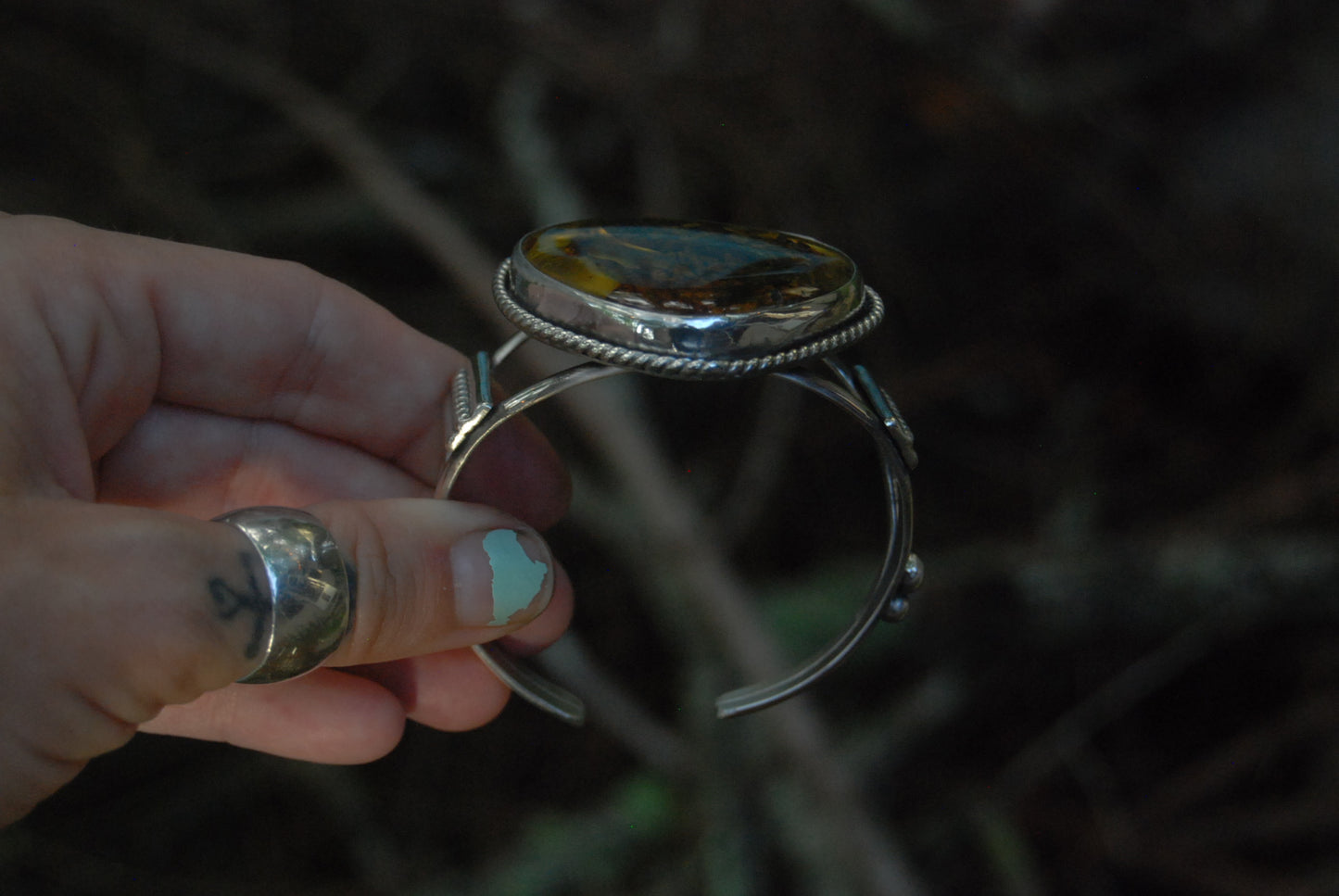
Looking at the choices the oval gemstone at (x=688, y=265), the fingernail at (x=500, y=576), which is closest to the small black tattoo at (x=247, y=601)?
the fingernail at (x=500, y=576)

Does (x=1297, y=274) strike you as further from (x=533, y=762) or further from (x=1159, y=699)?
(x=533, y=762)

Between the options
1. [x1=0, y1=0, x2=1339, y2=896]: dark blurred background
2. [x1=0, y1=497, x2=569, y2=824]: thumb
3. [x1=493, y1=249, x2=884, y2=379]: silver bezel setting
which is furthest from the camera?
[x1=0, y1=0, x2=1339, y2=896]: dark blurred background

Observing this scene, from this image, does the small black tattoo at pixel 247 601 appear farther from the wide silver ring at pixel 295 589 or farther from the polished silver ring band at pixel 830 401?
the polished silver ring band at pixel 830 401

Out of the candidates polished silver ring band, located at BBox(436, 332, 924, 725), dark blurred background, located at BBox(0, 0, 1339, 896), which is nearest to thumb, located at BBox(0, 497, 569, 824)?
polished silver ring band, located at BBox(436, 332, 924, 725)

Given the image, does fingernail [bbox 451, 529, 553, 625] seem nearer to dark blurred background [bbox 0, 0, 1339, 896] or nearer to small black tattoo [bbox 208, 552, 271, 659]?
small black tattoo [bbox 208, 552, 271, 659]

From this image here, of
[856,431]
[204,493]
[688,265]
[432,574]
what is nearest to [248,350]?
[204,493]

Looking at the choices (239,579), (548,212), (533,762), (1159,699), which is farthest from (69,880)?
(1159,699)
